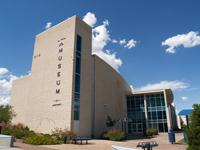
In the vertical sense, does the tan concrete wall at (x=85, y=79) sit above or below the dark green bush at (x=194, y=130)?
above

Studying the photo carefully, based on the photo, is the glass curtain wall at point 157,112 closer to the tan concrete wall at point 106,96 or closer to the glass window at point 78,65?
the tan concrete wall at point 106,96

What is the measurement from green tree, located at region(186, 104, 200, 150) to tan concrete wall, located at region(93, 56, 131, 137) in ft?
78.5

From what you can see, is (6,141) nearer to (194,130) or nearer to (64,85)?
(194,130)

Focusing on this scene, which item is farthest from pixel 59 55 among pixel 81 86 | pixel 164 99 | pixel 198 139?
pixel 198 139

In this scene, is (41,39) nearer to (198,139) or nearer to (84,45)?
(84,45)

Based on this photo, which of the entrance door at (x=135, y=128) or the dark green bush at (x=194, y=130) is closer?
the dark green bush at (x=194, y=130)

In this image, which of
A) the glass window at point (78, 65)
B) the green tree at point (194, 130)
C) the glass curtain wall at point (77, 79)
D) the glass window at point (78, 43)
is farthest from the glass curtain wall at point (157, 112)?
the green tree at point (194, 130)

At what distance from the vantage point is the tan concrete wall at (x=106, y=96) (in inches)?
1289

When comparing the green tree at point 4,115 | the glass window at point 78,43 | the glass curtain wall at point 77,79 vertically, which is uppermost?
the glass window at point 78,43

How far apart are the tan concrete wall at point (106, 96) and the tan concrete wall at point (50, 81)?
6.16 meters

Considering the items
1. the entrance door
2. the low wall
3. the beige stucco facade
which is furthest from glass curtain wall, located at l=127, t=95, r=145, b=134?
the low wall

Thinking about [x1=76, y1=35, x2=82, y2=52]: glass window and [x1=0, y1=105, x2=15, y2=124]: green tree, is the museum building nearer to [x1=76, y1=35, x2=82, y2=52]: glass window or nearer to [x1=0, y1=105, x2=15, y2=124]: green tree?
[x1=76, y1=35, x2=82, y2=52]: glass window

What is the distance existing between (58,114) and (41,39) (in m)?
14.2

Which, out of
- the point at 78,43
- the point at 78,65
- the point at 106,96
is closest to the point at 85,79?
the point at 78,65
